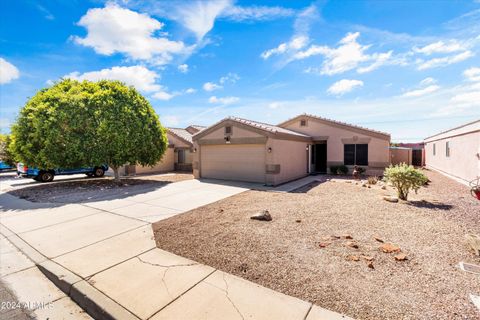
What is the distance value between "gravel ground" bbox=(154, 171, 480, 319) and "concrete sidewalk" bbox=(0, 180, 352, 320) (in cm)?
A: 31

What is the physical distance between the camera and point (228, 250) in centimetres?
473

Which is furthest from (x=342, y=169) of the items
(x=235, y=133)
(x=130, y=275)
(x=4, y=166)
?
(x=4, y=166)

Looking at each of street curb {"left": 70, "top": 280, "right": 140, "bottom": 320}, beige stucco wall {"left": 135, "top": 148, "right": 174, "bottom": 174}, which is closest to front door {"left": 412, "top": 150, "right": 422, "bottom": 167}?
beige stucco wall {"left": 135, "top": 148, "right": 174, "bottom": 174}

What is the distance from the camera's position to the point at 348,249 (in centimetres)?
470

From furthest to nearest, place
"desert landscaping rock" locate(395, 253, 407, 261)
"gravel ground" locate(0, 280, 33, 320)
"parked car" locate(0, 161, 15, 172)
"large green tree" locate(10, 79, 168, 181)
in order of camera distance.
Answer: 1. "parked car" locate(0, 161, 15, 172)
2. "large green tree" locate(10, 79, 168, 181)
3. "desert landscaping rock" locate(395, 253, 407, 261)
4. "gravel ground" locate(0, 280, 33, 320)

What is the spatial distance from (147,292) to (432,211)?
8.51m

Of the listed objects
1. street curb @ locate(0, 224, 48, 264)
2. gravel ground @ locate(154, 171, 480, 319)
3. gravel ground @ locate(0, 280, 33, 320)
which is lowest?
gravel ground @ locate(0, 280, 33, 320)

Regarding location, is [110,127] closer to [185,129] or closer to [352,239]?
[352,239]

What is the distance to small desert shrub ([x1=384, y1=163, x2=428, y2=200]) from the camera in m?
8.23

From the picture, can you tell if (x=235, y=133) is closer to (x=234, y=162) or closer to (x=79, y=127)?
(x=234, y=162)

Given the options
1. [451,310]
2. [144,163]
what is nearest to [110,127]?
[144,163]

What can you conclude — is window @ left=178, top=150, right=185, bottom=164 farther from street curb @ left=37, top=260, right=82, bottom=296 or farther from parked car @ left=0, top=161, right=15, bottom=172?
street curb @ left=37, top=260, right=82, bottom=296

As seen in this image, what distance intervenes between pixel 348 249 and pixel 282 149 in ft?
30.7

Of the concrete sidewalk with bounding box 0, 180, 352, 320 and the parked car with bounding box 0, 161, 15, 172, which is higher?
the parked car with bounding box 0, 161, 15, 172
